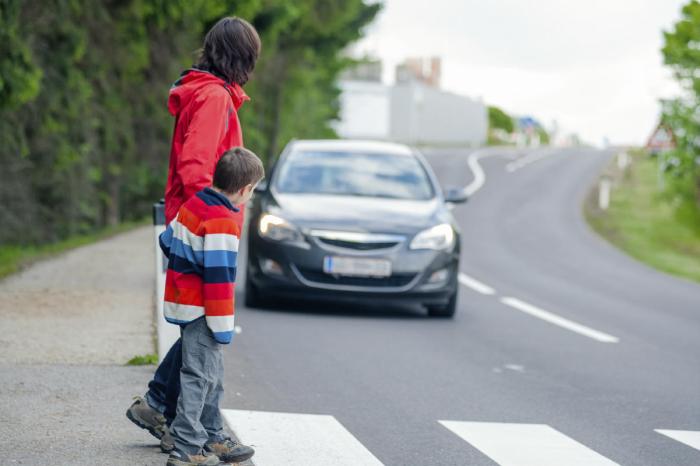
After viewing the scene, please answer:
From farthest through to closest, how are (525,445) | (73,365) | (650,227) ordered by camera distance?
1. (650,227)
2. (73,365)
3. (525,445)

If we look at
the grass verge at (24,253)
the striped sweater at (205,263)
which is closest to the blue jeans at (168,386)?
the striped sweater at (205,263)

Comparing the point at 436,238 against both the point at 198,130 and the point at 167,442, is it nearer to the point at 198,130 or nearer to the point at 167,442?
the point at 198,130

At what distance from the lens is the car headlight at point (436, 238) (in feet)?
39.2

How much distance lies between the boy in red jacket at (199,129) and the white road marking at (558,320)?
20.4 ft

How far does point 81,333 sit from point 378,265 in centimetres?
325

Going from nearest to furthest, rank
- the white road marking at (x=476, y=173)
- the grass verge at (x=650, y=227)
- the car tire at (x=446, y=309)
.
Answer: the car tire at (x=446, y=309), the grass verge at (x=650, y=227), the white road marking at (x=476, y=173)

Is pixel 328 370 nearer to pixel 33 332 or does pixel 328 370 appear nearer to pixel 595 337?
pixel 33 332

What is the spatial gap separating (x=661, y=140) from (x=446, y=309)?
20.5m

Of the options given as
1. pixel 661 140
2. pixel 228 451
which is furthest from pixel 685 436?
pixel 661 140

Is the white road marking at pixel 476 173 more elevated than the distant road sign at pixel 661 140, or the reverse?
the distant road sign at pixel 661 140

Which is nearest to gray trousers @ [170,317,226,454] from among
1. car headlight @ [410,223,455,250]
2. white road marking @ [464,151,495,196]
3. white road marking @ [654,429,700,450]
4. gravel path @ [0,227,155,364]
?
white road marking @ [654,429,700,450]

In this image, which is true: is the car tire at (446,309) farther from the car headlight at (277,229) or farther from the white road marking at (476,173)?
the white road marking at (476,173)

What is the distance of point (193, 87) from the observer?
19.8ft

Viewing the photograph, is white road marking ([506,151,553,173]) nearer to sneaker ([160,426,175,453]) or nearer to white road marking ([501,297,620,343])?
white road marking ([501,297,620,343])
